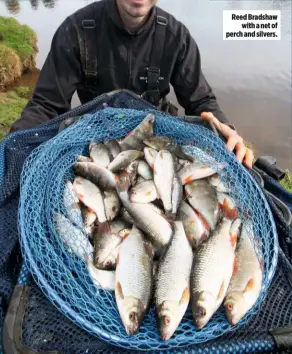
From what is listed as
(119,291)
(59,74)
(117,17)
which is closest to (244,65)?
(117,17)

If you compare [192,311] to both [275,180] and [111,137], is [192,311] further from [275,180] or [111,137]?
[111,137]

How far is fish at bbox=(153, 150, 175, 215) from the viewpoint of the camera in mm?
2420

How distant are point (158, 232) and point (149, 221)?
3.5 inches

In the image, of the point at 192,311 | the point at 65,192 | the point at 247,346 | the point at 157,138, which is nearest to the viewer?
the point at 247,346

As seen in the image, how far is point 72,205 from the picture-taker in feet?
7.67

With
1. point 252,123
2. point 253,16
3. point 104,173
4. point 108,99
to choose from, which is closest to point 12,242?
point 104,173

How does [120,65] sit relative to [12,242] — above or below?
above

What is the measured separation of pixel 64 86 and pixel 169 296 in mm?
2442

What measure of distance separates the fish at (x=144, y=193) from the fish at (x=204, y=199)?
9.1 inches

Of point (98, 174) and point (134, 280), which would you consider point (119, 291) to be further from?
point (98, 174)

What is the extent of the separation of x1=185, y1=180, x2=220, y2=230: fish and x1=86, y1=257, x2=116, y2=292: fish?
70cm

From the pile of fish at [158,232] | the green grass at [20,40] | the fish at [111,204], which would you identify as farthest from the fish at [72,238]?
the green grass at [20,40]

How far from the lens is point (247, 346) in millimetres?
1668

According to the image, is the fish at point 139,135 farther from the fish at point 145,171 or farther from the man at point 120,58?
the man at point 120,58
